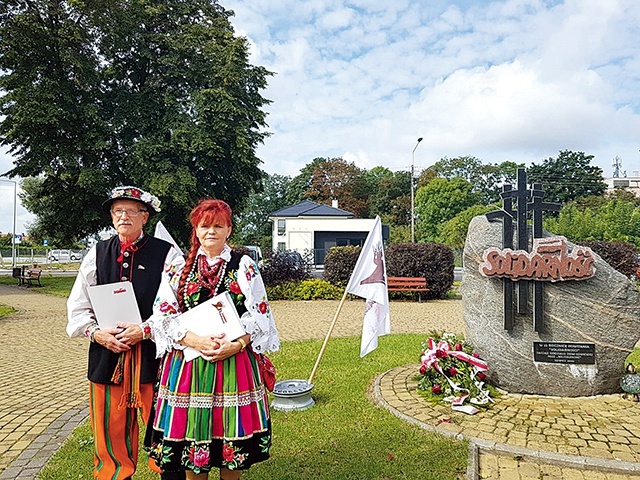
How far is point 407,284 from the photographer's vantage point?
15.1 meters

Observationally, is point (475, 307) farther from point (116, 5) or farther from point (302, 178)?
point (302, 178)

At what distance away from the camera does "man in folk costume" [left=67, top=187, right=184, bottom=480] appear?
3.08m

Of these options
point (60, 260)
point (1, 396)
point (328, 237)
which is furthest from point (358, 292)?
point (60, 260)

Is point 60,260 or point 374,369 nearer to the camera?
point 374,369

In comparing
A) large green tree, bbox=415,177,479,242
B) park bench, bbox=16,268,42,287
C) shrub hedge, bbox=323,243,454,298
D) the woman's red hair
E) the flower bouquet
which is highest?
large green tree, bbox=415,177,479,242

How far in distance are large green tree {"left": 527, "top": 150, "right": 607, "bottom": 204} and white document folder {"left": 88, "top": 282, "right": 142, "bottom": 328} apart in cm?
5622

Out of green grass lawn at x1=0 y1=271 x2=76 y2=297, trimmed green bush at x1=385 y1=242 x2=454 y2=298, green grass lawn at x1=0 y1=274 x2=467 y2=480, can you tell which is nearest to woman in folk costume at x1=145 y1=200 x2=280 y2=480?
green grass lawn at x1=0 y1=274 x2=467 y2=480

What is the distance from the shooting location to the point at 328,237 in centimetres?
3800

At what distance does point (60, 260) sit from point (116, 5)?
35.4 meters

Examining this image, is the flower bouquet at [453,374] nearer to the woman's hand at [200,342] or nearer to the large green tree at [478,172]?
the woman's hand at [200,342]

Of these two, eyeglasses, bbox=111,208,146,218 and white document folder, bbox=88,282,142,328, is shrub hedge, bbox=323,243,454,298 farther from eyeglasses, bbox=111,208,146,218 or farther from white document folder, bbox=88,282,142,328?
white document folder, bbox=88,282,142,328

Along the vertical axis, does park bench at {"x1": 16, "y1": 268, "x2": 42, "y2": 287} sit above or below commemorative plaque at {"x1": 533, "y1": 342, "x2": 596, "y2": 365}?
below

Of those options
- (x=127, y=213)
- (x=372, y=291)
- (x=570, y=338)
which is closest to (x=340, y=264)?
(x=372, y=291)

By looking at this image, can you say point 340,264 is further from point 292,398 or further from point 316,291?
point 292,398
